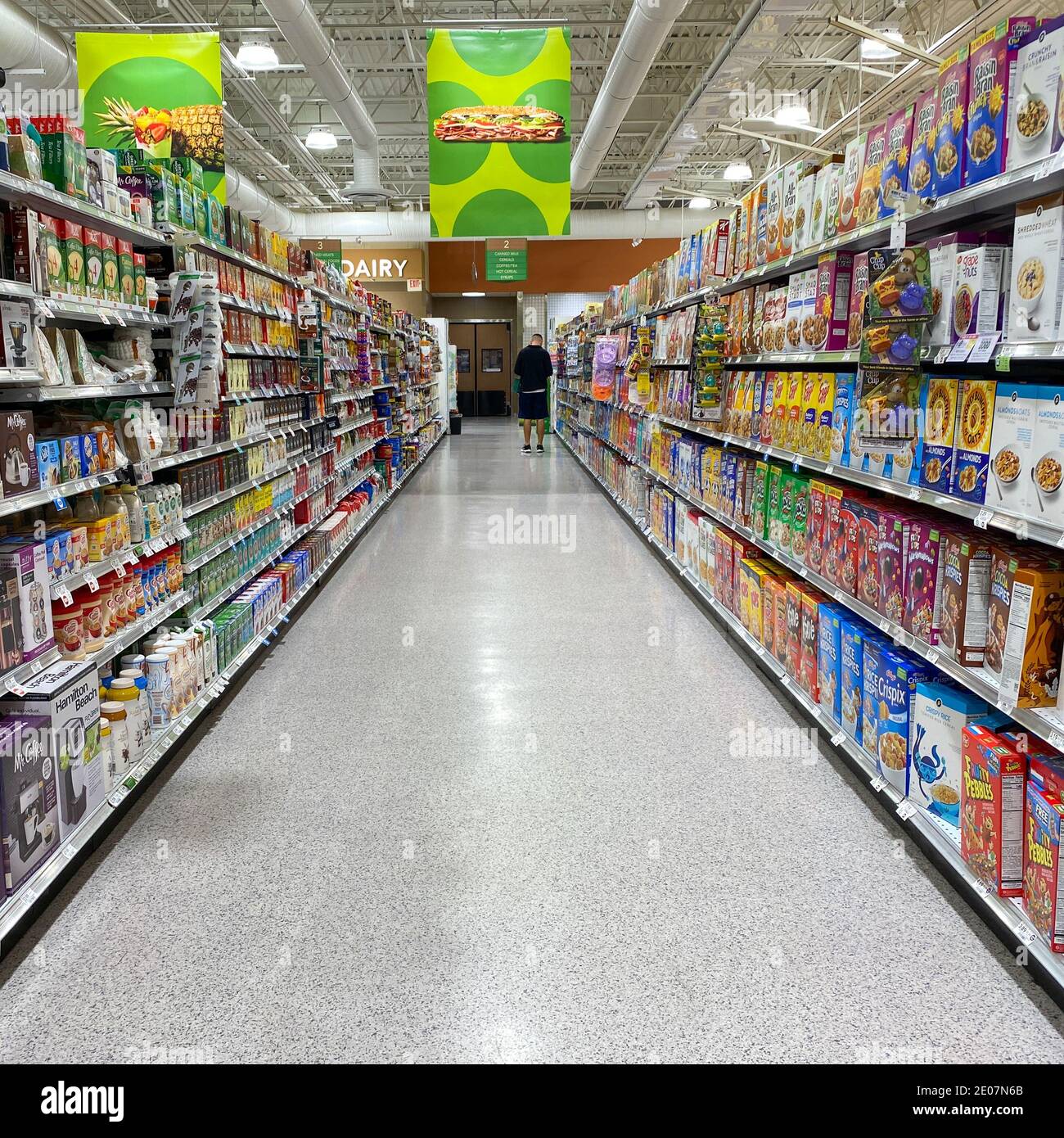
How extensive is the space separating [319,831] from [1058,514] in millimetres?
2271

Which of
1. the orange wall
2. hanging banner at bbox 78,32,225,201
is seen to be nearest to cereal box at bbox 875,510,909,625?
hanging banner at bbox 78,32,225,201

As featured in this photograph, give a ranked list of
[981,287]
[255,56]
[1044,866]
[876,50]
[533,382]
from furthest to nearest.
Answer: [533,382] < [876,50] < [255,56] < [981,287] < [1044,866]

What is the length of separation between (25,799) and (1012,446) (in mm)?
2606

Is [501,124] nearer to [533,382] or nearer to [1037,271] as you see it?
[1037,271]

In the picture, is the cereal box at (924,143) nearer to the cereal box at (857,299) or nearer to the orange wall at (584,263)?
the cereal box at (857,299)

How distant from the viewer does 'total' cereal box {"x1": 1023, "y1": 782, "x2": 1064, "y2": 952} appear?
80.6 inches

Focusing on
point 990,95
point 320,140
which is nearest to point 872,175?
point 990,95

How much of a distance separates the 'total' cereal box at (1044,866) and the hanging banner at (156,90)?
5986mm

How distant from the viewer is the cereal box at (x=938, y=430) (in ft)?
8.56

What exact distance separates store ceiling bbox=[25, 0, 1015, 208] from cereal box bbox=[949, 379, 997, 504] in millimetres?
6696

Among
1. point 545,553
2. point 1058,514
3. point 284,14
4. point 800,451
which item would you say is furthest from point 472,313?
point 1058,514

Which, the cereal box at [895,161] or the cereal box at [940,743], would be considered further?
the cereal box at [895,161]

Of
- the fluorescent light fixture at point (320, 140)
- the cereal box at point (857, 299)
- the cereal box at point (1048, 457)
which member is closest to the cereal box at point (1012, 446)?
the cereal box at point (1048, 457)

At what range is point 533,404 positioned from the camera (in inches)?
616
